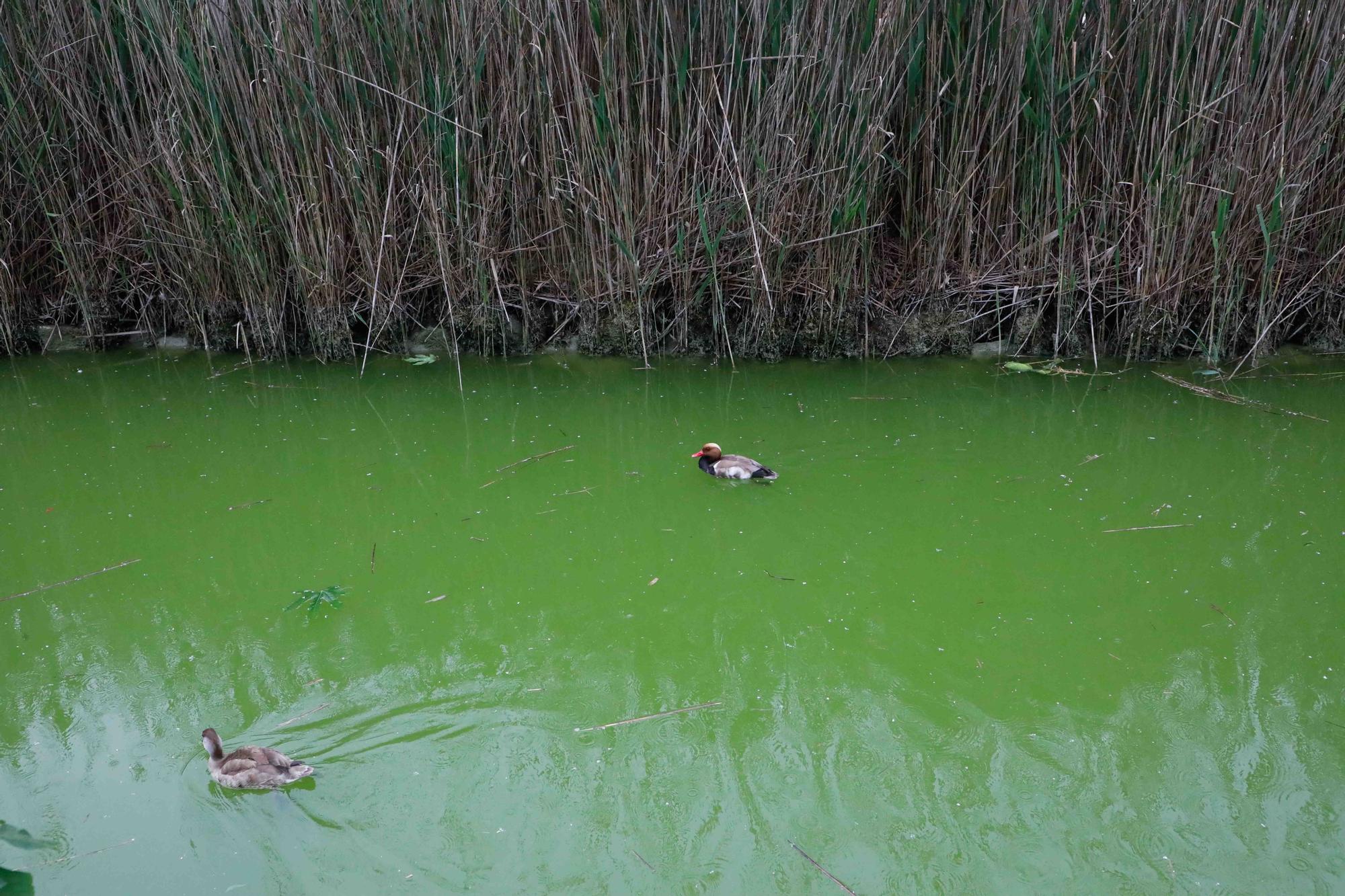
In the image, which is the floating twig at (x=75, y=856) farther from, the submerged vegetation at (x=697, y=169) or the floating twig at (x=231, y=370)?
the floating twig at (x=231, y=370)

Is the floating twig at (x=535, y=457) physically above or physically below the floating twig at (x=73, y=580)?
below

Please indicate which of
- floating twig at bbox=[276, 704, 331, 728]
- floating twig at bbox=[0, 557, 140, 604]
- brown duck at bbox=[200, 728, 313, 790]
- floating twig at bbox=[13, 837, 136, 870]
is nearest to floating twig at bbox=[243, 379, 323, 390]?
floating twig at bbox=[0, 557, 140, 604]

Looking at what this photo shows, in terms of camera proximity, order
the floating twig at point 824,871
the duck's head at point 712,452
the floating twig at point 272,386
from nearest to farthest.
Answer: the floating twig at point 824,871 → the duck's head at point 712,452 → the floating twig at point 272,386

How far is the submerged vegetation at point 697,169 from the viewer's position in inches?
172

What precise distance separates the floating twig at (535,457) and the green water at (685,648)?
0.07m

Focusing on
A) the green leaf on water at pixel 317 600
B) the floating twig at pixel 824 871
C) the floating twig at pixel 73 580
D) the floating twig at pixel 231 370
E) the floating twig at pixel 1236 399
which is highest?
the floating twig at pixel 231 370

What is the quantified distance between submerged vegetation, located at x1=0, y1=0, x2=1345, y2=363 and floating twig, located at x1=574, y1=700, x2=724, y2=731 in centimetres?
265

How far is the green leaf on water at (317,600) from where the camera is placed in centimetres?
289

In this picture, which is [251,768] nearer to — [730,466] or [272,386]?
[730,466]

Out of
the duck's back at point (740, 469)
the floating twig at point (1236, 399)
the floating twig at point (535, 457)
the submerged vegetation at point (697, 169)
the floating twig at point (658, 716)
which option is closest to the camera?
the floating twig at point (658, 716)

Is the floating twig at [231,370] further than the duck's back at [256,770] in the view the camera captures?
Yes

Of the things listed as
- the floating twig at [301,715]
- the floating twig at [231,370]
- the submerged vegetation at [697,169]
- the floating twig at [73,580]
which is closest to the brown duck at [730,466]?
the submerged vegetation at [697,169]

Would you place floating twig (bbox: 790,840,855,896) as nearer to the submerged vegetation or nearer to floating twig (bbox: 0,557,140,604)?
floating twig (bbox: 0,557,140,604)

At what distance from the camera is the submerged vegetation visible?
14.3ft
